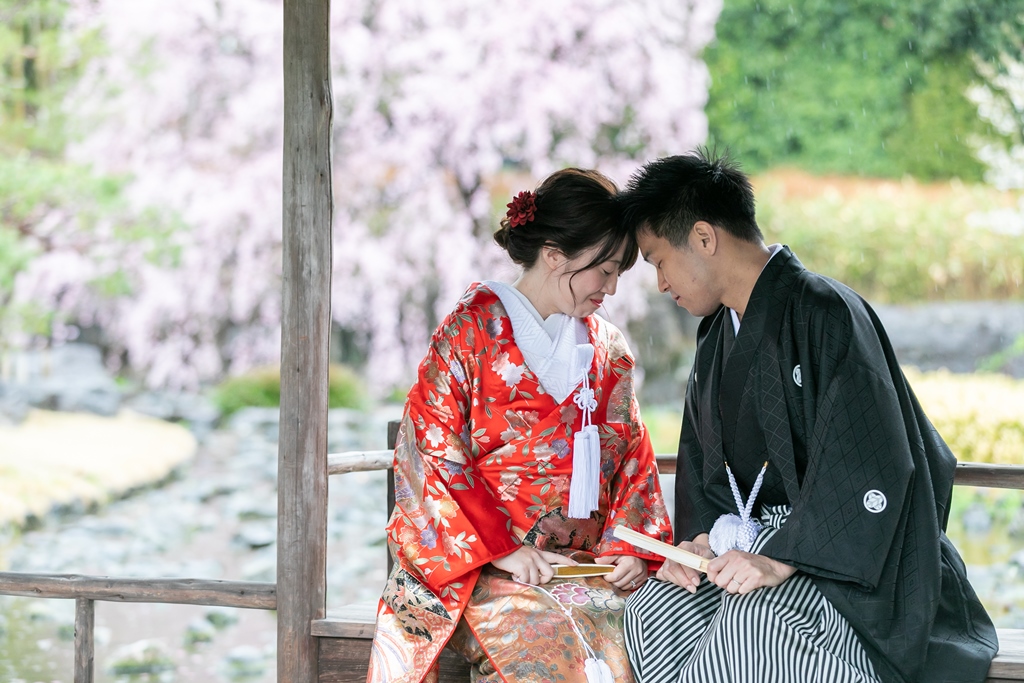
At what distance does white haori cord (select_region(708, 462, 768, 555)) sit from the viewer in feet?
8.11

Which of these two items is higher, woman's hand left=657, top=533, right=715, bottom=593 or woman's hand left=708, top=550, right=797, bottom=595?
woman's hand left=708, top=550, right=797, bottom=595

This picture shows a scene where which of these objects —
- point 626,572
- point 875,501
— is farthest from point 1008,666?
point 626,572

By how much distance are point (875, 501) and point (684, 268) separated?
2.31 feet

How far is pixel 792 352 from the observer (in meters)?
2.47

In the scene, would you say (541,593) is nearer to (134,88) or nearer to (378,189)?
(378,189)

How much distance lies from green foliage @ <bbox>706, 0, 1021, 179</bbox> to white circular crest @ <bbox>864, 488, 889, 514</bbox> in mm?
8987

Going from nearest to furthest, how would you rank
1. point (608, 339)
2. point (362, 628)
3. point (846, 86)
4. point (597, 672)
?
point (597, 672) → point (608, 339) → point (362, 628) → point (846, 86)

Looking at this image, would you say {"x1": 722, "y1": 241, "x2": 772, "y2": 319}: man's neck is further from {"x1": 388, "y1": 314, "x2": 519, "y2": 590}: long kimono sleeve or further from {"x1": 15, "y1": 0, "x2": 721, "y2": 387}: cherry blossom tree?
{"x1": 15, "y1": 0, "x2": 721, "y2": 387}: cherry blossom tree

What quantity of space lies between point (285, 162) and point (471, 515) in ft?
4.01

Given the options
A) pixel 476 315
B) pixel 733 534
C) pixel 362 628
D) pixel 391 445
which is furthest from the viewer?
pixel 391 445

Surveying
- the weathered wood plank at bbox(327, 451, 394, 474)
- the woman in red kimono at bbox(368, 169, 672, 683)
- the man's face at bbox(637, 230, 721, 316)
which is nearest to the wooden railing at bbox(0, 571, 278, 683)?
the weathered wood plank at bbox(327, 451, 394, 474)

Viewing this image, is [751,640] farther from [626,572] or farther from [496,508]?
[496,508]

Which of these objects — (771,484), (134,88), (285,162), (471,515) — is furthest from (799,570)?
(134,88)

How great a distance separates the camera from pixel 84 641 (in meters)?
3.23
